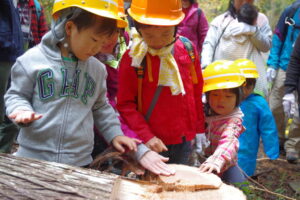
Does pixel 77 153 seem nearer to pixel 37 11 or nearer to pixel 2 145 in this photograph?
pixel 2 145

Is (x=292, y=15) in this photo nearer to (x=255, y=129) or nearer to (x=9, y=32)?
(x=255, y=129)

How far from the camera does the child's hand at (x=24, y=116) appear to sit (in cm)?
184

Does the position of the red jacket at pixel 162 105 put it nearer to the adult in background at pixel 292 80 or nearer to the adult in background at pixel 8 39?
the adult in background at pixel 8 39

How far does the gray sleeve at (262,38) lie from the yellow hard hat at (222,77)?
154 cm

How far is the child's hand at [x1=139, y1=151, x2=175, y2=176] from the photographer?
2.19 m

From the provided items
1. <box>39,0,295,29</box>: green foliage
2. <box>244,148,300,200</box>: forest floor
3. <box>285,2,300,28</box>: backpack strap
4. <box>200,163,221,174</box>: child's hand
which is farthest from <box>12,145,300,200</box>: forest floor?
<box>39,0,295,29</box>: green foliage

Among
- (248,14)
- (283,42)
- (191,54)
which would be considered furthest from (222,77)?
(283,42)

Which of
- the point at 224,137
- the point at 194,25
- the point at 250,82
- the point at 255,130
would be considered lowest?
the point at 255,130

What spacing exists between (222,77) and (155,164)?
3.50ft

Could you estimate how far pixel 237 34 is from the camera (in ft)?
14.5

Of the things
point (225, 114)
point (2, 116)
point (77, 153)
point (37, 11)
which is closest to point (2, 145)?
point (2, 116)

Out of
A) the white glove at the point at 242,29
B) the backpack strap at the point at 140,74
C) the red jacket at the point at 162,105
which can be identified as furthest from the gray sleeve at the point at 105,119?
the white glove at the point at 242,29

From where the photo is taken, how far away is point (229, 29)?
4.50 metres

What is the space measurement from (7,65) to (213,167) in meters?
2.30
